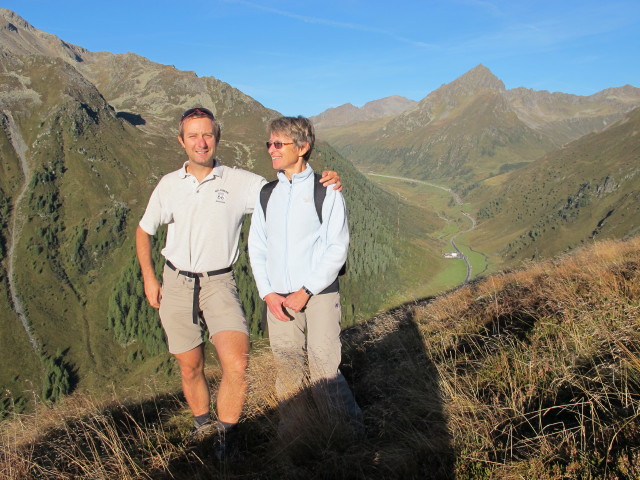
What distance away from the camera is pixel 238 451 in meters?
5.16

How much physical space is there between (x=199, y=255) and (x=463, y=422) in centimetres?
379

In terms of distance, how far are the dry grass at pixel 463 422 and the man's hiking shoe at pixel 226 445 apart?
132mm

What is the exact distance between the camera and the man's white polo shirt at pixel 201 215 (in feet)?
19.2

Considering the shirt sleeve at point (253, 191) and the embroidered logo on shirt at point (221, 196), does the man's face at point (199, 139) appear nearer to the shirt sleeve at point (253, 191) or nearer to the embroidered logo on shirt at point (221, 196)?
the embroidered logo on shirt at point (221, 196)

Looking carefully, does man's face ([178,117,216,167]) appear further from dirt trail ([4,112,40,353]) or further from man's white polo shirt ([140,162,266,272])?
dirt trail ([4,112,40,353])

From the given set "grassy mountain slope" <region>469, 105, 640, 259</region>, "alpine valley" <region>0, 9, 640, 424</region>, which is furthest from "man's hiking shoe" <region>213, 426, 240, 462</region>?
"grassy mountain slope" <region>469, 105, 640, 259</region>

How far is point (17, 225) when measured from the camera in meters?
123

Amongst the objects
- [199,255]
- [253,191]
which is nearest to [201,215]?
[199,255]

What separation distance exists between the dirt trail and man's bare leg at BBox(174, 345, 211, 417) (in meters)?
113

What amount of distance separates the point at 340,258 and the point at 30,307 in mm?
126352

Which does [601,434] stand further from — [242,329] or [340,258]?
[242,329]

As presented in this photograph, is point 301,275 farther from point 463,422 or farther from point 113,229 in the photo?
point 113,229

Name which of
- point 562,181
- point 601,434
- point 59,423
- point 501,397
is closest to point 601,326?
point 501,397

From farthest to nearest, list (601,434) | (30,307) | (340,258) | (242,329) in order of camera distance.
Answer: (30,307)
(242,329)
(340,258)
(601,434)
